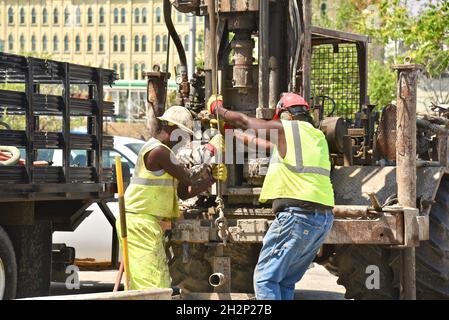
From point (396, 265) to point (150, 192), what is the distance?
253cm

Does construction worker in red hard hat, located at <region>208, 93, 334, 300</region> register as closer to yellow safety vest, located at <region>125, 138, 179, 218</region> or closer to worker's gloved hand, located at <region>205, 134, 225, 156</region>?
yellow safety vest, located at <region>125, 138, 179, 218</region>

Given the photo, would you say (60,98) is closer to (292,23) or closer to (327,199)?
(292,23)

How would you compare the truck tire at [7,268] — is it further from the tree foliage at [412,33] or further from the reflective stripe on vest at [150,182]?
the tree foliage at [412,33]

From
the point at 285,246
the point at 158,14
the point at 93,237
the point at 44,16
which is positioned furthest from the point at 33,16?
the point at 285,246

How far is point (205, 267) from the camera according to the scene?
1066 centimetres

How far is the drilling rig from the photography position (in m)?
10.1

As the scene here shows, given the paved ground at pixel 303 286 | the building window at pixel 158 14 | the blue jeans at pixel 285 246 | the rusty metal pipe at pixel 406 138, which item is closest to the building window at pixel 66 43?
the building window at pixel 158 14

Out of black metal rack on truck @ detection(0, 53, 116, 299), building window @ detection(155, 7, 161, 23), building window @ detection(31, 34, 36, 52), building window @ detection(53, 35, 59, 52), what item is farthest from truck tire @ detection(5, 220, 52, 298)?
building window @ detection(31, 34, 36, 52)

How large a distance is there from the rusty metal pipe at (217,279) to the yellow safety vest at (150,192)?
809 millimetres

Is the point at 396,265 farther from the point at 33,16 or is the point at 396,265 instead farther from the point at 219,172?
the point at 33,16

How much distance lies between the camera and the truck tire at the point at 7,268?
10.3 metres

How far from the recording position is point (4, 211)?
34.5ft

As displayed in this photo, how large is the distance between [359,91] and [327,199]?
4.69 m
